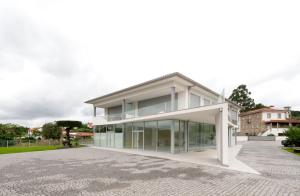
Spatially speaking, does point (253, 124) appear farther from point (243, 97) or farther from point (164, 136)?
point (164, 136)

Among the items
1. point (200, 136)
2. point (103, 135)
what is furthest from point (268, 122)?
point (103, 135)

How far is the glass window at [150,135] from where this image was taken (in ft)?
57.4

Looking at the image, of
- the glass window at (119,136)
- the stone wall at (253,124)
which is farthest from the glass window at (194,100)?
the stone wall at (253,124)

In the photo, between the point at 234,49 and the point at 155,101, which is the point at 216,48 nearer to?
the point at 234,49

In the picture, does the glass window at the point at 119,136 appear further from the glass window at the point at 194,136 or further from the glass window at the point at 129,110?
the glass window at the point at 194,136

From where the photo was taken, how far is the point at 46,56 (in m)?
14.3

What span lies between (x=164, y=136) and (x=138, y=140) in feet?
12.6

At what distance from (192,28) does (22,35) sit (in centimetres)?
995

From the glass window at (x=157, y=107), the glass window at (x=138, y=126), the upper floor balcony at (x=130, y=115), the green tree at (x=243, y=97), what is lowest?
the glass window at (x=138, y=126)

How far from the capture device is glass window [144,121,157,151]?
17.5 meters

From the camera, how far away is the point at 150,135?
18.0 m

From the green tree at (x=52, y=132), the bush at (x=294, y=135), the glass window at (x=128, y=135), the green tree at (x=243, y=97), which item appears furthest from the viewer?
the green tree at (x=243, y=97)

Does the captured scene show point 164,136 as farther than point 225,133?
Yes

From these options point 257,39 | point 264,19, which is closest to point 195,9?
point 264,19
